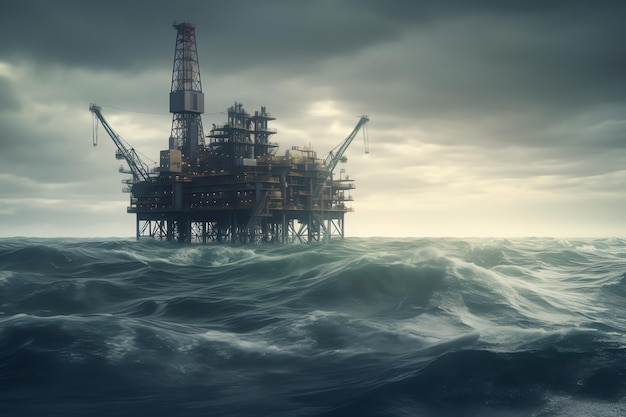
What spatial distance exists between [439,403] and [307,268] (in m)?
28.4

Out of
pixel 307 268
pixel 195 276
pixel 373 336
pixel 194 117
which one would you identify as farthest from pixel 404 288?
pixel 194 117

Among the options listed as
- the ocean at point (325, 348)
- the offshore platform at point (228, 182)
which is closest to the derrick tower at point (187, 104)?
the offshore platform at point (228, 182)

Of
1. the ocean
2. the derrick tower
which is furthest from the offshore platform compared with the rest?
the ocean

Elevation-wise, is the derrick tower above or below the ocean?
above

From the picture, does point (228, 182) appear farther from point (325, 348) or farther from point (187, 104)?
point (325, 348)

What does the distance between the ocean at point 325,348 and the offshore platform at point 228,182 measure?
7202cm

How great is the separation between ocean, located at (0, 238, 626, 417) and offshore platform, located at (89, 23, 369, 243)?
72018 mm

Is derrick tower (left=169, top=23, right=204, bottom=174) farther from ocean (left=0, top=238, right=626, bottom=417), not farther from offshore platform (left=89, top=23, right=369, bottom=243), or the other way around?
ocean (left=0, top=238, right=626, bottom=417)

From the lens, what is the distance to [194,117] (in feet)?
379

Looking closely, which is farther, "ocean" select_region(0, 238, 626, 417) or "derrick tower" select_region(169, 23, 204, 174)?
"derrick tower" select_region(169, 23, 204, 174)

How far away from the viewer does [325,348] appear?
683 inches

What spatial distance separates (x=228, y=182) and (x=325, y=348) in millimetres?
88970

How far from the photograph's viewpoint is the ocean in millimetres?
12891

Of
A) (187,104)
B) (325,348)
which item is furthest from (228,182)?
(325,348)
